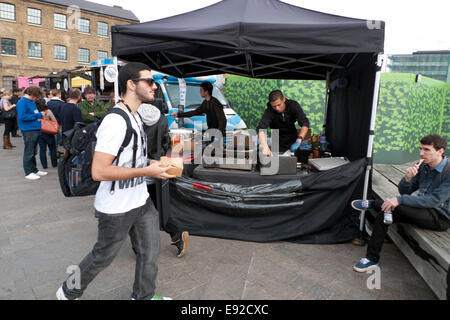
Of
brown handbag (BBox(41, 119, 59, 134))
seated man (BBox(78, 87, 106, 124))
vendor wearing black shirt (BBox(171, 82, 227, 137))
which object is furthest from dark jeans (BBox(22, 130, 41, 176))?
vendor wearing black shirt (BBox(171, 82, 227, 137))

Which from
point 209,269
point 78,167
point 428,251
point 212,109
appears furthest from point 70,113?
point 428,251

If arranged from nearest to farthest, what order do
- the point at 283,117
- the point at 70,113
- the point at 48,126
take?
1. the point at 283,117
2. the point at 70,113
3. the point at 48,126

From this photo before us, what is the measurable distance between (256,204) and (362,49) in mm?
2125

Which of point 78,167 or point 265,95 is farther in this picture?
point 265,95

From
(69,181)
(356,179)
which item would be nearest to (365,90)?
(356,179)

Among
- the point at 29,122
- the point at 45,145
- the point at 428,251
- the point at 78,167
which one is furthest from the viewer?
the point at 45,145

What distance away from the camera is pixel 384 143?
834 cm

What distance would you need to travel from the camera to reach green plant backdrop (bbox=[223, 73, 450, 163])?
8.02 metres

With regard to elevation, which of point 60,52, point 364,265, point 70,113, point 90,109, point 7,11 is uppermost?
point 7,11

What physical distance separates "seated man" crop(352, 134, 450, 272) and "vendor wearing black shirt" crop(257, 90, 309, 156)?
1761 mm

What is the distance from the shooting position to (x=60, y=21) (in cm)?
Answer: 3500

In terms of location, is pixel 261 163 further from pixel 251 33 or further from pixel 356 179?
pixel 251 33

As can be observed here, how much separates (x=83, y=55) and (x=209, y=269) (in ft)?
128

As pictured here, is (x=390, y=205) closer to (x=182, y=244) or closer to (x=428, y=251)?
(x=428, y=251)
